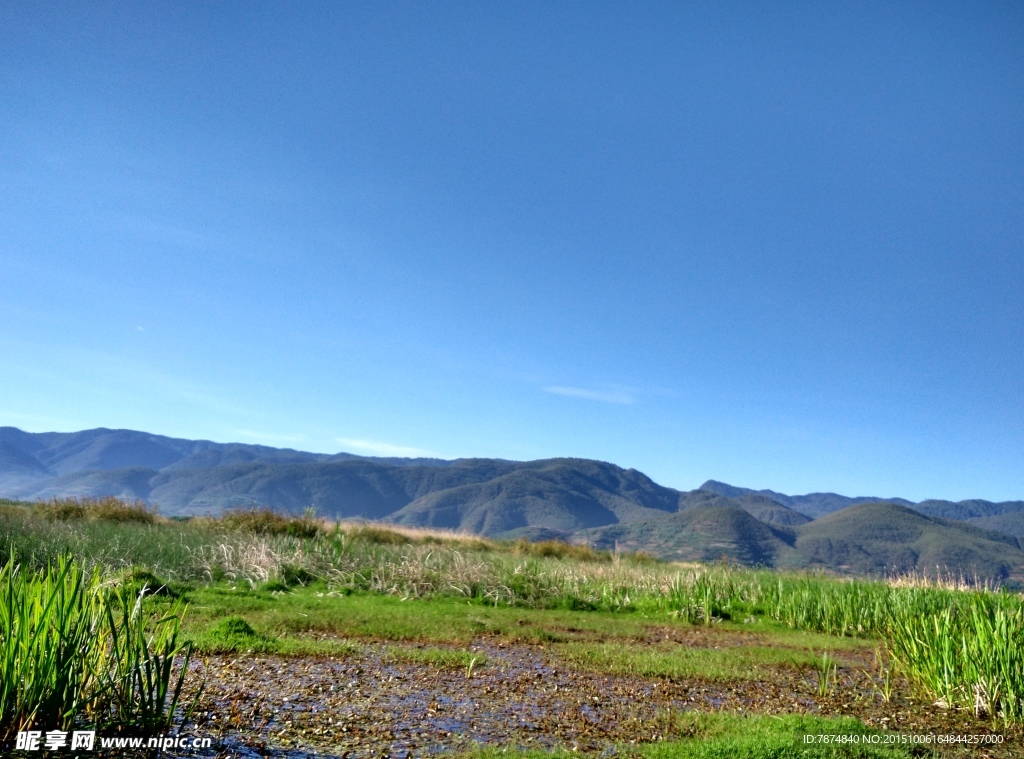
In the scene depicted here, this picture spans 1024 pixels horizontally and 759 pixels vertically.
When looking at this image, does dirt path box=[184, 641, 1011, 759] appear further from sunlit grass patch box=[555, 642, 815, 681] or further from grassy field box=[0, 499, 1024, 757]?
sunlit grass patch box=[555, 642, 815, 681]

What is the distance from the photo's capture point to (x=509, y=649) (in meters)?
13.3

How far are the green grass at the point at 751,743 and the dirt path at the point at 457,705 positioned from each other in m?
0.37

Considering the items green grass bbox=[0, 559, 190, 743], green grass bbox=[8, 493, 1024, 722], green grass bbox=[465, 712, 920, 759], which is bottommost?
green grass bbox=[8, 493, 1024, 722]

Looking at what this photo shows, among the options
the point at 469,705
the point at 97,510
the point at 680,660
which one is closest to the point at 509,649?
the point at 680,660

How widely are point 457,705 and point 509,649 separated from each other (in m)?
4.82

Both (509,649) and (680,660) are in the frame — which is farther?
(509,649)

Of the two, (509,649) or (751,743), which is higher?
(751,743)

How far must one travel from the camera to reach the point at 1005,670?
28.7 feet

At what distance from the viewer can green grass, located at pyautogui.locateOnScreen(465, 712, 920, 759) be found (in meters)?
6.94

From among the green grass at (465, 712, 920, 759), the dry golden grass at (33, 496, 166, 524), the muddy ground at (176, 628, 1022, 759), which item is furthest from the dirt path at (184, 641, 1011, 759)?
the dry golden grass at (33, 496, 166, 524)

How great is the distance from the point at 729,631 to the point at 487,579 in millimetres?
7516

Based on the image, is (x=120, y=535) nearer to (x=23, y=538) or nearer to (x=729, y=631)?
(x=23, y=538)

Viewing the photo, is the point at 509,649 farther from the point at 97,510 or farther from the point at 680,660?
the point at 97,510

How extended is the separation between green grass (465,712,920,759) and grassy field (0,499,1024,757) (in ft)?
0.12
